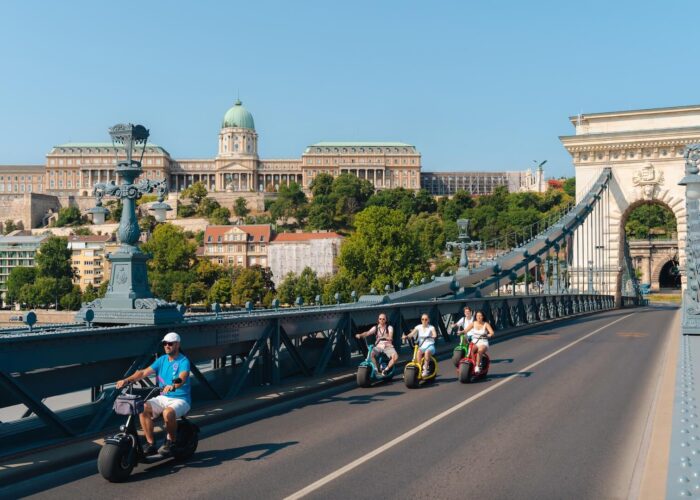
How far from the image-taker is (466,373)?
15656mm

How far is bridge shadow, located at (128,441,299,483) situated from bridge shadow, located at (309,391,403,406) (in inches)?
130

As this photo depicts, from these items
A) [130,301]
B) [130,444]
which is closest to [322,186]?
[130,301]

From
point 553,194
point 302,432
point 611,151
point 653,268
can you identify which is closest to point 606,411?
point 302,432

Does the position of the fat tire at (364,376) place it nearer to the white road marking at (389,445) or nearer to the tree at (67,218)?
the white road marking at (389,445)

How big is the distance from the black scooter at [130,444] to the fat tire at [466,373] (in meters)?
7.35

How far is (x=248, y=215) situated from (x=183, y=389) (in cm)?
19120

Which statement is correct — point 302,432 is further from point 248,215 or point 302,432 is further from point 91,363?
point 248,215

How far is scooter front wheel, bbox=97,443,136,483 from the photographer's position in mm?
8398

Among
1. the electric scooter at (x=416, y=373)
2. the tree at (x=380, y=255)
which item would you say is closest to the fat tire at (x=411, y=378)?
the electric scooter at (x=416, y=373)

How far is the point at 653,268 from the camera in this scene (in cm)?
12350

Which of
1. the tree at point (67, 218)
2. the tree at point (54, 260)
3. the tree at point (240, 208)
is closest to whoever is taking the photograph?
the tree at point (54, 260)

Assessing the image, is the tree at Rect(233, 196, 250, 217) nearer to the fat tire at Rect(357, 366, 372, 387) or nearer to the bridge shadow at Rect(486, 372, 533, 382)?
the bridge shadow at Rect(486, 372, 533, 382)

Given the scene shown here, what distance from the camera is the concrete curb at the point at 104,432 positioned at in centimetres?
875

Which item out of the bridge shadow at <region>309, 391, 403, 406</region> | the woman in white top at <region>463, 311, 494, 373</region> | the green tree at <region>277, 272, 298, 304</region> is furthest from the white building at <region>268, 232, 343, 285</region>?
the bridge shadow at <region>309, 391, 403, 406</region>
